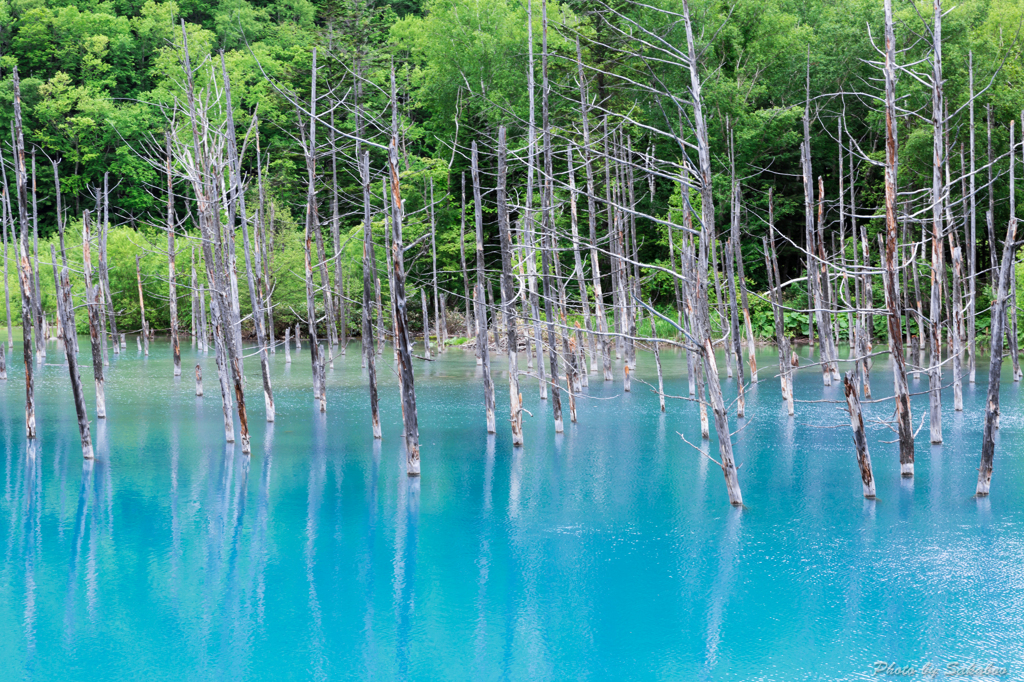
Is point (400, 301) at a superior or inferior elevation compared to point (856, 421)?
superior

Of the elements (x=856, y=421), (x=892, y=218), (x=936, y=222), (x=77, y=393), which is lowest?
(x=856, y=421)

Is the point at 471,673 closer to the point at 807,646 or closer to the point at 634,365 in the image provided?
the point at 807,646

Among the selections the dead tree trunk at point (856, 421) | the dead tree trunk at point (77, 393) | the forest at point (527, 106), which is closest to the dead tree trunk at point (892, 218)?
the dead tree trunk at point (856, 421)

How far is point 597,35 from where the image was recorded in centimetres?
3850

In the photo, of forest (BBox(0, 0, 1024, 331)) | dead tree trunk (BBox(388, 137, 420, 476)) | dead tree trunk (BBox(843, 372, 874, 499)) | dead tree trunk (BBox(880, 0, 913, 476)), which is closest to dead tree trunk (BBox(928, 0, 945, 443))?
dead tree trunk (BBox(880, 0, 913, 476))

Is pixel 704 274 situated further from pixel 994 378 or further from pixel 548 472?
pixel 548 472

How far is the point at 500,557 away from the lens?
1134cm

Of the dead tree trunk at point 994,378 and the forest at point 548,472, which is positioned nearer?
the forest at point 548,472

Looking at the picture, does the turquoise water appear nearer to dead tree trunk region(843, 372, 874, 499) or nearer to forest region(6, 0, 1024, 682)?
forest region(6, 0, 1024, 682)

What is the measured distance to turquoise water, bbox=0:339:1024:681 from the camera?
28.0 feet

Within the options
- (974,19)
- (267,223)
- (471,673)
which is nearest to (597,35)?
(974,19)

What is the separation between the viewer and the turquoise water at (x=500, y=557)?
853 centimetres

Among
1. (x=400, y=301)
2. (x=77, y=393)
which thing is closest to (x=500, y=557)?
(x=400, y=301)

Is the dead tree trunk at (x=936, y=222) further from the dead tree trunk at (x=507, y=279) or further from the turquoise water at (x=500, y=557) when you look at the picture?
the dead tree trunk at (x=507, y=279)
